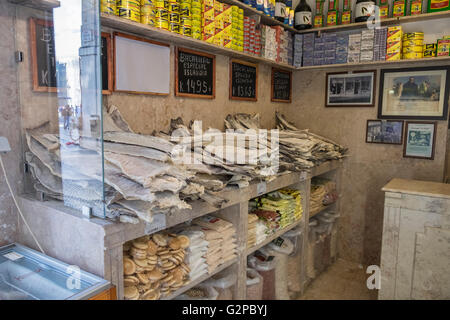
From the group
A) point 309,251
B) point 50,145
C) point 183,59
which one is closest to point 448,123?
point 309,251

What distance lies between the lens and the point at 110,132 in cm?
161

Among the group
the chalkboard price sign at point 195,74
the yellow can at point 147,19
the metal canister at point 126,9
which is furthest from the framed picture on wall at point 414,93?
the metal canister at point 126,9

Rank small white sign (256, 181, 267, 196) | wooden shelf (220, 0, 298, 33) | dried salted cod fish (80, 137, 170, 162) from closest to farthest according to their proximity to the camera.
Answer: dried salted cod fish (80, 137, 170, 162), small white sign (256, 181, 267, 196), wooden shelf (220, 0, 298, 33)

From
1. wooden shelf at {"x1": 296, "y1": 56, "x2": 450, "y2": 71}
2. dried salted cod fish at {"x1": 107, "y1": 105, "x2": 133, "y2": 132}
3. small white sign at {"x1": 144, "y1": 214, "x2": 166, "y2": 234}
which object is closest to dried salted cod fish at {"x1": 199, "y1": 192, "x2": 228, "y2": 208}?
small white sign at {"x1": 144, "y1": 214, "x2": 166, "y2": 234}

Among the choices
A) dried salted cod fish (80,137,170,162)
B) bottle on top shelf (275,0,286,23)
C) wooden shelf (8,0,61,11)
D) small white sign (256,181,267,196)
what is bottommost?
small white sign (256,181,267,196)

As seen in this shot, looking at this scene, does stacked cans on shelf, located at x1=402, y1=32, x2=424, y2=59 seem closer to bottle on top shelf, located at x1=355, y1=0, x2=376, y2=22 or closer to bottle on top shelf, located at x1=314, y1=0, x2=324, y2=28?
bottle on top shelf, located at x1=355, y1=0, x2=376, y2=22

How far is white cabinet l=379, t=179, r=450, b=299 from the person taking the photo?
2457 mm

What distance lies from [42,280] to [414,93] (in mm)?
3369

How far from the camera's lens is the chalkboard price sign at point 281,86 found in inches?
138

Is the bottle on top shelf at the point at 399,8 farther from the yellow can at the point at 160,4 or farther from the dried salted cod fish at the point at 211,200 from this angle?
the dried salted cod fish at the point at 211,200

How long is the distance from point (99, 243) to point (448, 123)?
325 centimetres

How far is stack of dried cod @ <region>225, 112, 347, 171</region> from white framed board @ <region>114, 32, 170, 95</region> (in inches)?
29.8
